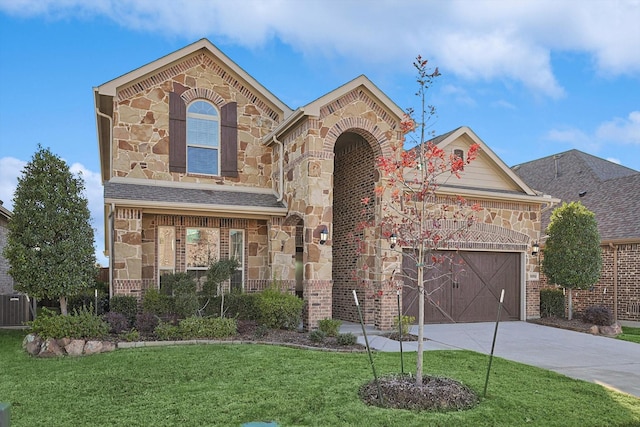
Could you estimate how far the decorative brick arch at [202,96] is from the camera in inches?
550

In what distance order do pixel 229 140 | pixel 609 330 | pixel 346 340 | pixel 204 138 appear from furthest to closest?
pixel 229 140, pixel 204 138, pixel 609 330, pixel 346 340

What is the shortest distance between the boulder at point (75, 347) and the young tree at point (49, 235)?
131cm

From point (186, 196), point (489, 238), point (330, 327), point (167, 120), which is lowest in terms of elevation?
point (330, 327)

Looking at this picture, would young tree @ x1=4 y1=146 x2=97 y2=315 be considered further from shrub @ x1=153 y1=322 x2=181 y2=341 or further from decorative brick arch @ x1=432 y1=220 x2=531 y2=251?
decorative brick arch @ x1=432 y1=220 x2=531 y2=251

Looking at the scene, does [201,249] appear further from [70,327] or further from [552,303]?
[552,303]

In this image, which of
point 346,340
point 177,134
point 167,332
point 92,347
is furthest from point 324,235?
point 92,347

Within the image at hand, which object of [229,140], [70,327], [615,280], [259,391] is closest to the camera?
[259,391]

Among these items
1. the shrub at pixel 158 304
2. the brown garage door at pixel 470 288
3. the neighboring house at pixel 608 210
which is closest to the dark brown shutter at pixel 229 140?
the shrub at pixel 158 304

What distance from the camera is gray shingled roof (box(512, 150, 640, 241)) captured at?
1761 centimetres

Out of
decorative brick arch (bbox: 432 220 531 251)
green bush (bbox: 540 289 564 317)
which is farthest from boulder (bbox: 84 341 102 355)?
green bush (bbox: 540 289 564 317)

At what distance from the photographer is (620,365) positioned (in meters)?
9.23

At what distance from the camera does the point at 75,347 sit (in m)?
9.36

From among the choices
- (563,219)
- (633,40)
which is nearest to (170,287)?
(563,219)

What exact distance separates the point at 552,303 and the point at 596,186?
8.48 meters
